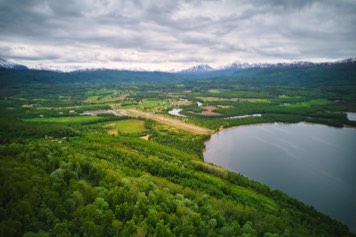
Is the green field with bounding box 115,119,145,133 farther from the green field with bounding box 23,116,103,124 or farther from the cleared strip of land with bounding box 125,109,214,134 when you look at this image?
the green field with bounding box 23,116,103,124

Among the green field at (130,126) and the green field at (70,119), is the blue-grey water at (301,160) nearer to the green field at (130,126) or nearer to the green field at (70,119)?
the green field at (130,126)

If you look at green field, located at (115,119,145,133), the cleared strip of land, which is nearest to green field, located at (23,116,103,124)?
green field, located at (115,119,145,133)

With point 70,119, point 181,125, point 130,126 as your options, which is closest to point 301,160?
point 181,125

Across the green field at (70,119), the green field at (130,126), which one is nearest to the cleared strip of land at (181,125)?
the green field at (130,126)

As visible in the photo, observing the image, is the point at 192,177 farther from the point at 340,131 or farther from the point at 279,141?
the point at 340,131

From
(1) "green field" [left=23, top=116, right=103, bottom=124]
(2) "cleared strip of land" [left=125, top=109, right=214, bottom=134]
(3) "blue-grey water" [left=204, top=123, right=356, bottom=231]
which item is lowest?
(3) "blue-grey water" [left=204, top=123, right=356, bottom=231]

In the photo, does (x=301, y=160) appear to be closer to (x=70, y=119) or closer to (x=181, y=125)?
(x=181, y=125)

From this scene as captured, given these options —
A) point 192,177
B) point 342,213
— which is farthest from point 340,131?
point 192,177

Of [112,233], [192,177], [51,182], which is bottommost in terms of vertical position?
[192,177]
